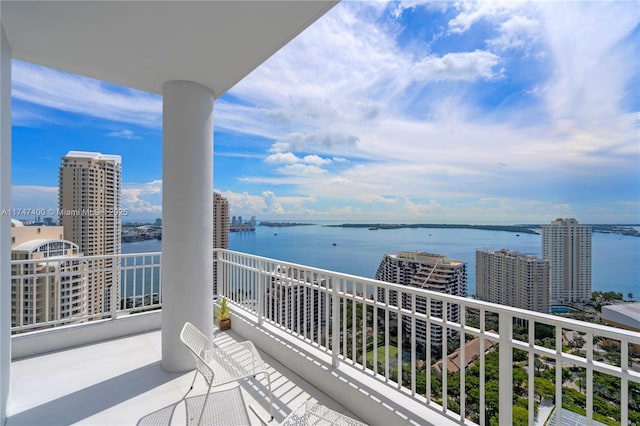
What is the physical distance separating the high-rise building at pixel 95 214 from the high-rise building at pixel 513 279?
531 cm

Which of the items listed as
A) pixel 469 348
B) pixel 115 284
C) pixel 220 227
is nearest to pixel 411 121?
pixel 220 227

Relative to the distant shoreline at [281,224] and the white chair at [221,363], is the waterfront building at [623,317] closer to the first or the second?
the white chair at [221,363]

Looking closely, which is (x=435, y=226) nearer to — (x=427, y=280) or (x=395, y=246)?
(x=395, y=246)

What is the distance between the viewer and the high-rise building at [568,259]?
3.74 metres

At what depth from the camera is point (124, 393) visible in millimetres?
2746

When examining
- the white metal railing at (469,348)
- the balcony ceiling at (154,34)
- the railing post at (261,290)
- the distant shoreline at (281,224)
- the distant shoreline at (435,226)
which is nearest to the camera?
the white metal railing at (469,348)

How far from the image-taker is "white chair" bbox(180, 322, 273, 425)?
6.86 feet

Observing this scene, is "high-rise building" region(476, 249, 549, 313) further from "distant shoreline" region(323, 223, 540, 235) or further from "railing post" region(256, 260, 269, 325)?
"railing post" region(256, 260, 269, 325)

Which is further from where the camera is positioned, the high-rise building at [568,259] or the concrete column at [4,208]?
the high-rise building at [568,259]

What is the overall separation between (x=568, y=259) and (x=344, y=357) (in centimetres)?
419

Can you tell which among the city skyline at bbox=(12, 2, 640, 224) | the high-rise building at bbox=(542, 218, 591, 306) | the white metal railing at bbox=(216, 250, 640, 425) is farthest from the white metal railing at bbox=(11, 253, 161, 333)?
the high-rise building at bbox=(542, 218, 591, 306)

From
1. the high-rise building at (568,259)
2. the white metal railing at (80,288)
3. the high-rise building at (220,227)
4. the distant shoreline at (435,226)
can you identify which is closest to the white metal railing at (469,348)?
the high-rise building at (568,259)

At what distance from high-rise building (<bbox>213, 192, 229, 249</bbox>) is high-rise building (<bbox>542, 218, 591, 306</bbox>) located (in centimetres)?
547

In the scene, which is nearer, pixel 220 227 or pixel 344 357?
pixel 344 357
